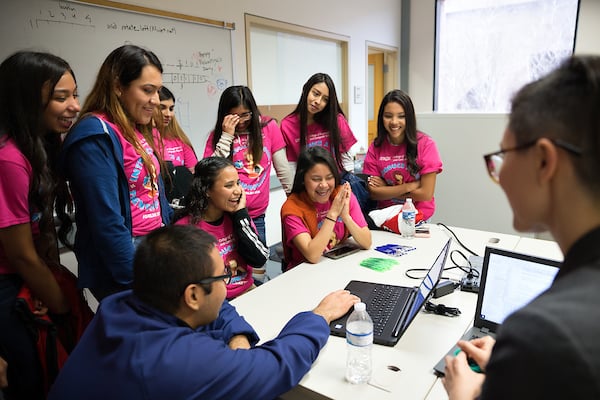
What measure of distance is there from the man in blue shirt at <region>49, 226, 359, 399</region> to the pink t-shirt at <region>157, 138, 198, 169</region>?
1.42 metres

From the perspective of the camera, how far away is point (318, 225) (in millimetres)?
2086

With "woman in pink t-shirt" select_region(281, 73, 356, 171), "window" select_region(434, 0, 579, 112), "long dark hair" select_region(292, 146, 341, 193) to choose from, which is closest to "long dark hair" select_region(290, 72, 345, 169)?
"woman in pink t-shirt" select_region(281, 73, 356, 171)

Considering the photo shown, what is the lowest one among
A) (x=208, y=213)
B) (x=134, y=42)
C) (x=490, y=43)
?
(x=208, y=213)

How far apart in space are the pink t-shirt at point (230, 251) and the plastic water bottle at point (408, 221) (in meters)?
0.85

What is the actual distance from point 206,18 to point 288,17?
1.02 meters

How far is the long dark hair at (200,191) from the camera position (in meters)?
1.86

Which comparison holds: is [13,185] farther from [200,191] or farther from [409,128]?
[409,128]

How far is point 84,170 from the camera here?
1.35 metres

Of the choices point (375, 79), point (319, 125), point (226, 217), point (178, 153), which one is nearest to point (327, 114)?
point (319, 125)

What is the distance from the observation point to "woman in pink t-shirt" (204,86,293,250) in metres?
2.27

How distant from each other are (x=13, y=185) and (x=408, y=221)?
1.71 m

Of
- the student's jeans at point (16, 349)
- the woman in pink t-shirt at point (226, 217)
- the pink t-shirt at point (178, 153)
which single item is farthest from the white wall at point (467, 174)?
the student's jeans at point (16, 349)

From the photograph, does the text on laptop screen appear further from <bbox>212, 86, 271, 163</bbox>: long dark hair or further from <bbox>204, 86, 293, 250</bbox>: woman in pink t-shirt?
<bbox>212, 86, 271, 163</bbox>: long dark hair

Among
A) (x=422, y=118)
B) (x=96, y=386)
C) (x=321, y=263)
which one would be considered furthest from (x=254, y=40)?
(x=96, y=386)
